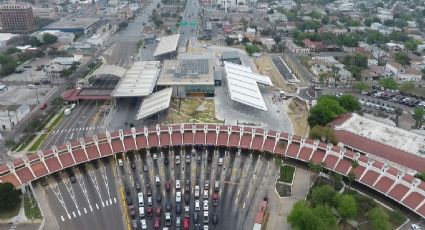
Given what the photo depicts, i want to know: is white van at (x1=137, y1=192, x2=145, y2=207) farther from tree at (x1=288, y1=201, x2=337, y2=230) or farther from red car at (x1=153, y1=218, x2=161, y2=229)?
tree at (x1=288, y1=201, x2=337, y2=230)

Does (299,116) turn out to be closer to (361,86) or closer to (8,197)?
(361,86)

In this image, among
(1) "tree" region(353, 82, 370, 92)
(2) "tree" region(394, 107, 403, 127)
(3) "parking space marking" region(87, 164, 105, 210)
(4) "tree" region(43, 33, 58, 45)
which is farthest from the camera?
(4) "tree" region(43, 33, 58, 45)

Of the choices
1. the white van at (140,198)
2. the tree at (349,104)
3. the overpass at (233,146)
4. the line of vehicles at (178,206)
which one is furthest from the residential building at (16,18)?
the tree at (349,104)

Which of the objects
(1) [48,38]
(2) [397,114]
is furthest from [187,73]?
(1) [48,38]

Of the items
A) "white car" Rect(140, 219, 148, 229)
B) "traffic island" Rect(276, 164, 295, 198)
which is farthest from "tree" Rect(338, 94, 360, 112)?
"white car" Rect(140, 219, 148, 229)

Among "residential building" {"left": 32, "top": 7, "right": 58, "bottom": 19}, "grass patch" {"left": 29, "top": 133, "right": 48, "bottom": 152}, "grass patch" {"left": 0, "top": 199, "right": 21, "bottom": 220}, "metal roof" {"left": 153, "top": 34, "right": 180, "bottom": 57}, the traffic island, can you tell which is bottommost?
"grass patch" {"left": 29, "top": 133, "right": 48, "bottom": 152}

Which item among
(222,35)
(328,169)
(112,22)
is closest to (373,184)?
(328,169)
